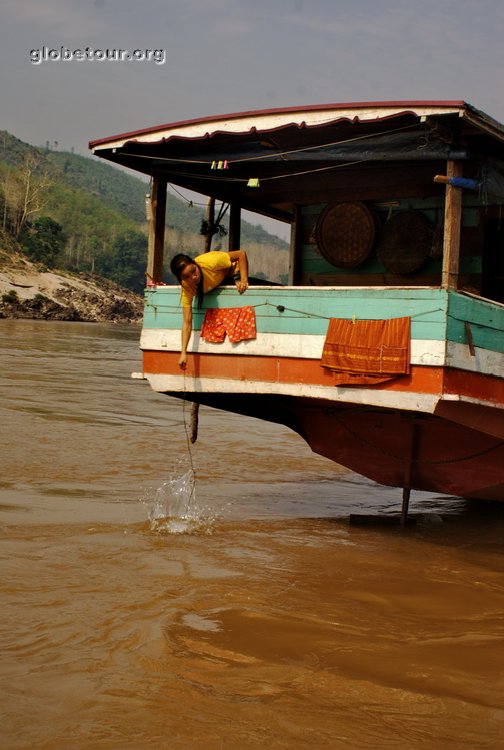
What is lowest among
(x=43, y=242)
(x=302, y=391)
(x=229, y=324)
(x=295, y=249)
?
(x=302, y=391)

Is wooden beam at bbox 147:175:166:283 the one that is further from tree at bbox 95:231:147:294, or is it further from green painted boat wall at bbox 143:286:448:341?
tree at bbox 95:231:147:294

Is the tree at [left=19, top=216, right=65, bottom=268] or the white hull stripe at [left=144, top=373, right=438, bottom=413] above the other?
the tree at [left=19, top=216, right=65, bottom=268]

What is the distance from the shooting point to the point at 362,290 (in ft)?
19.8

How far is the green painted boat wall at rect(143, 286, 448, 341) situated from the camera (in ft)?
18.8

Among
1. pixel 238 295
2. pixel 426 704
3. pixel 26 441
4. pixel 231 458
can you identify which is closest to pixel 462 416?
pixel 238 295

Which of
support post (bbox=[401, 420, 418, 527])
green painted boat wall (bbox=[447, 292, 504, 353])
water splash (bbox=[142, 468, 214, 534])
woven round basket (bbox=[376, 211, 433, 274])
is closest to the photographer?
green painted boat wall (bbox=[447, 292, 504, 353])

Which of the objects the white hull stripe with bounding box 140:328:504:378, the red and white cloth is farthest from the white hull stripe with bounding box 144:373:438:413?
the red and white cloth

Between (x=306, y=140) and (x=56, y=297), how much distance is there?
153ft

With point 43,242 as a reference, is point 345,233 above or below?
below

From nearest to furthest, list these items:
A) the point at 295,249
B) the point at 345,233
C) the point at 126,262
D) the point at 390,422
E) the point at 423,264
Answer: the point at 390,422, the point at 423,264, the point at 345,233, the point at 295,249, the point at 126,262

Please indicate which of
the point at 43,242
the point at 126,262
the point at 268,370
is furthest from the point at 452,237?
the point at 126,262

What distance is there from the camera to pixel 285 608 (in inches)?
203

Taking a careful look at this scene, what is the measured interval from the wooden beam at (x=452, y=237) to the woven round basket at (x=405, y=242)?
2200mm

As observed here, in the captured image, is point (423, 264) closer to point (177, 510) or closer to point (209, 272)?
point (209, 272)
